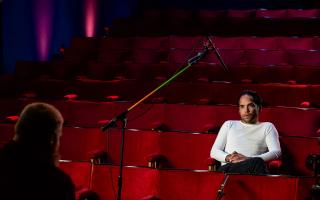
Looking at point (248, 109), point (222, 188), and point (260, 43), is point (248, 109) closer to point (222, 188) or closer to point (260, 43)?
point (222, 188)

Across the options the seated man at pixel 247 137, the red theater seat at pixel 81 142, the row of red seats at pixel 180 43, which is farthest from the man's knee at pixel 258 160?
the row of red seats at pixel 180 43

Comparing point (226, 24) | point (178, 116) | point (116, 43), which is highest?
point (226, 24)

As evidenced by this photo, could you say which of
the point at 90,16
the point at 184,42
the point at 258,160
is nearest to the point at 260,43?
the point at 184,42

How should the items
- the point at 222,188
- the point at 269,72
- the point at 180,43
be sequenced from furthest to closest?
the point at 180,43 → the point at 269,72 → the point at 222,188

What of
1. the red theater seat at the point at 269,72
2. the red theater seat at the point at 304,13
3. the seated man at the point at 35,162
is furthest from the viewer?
the red theater seat at the point at 304,13

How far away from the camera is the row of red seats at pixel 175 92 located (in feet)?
4.07

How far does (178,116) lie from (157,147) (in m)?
0.15

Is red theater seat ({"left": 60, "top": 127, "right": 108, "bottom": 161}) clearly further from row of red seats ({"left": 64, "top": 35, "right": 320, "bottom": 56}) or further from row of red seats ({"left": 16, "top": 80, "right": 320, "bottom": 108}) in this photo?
row of red seats ({"left": 64, "top": 35, "right": 320, "bottom": 56})

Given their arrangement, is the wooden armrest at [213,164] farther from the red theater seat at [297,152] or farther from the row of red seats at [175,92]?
the row of red seats at [175,92]

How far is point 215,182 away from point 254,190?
5 centimetres

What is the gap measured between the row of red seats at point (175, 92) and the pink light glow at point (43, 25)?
0.32 m

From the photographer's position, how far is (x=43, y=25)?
1.64m

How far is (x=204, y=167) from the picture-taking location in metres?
1.00

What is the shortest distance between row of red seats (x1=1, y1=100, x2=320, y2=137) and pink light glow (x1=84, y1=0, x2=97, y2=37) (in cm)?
87
